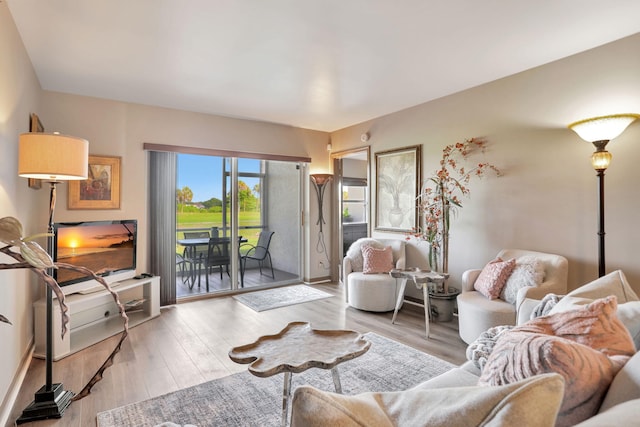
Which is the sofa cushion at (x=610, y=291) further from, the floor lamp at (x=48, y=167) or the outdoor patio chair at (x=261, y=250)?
the outdoor patio chair at (x=261, y=250)

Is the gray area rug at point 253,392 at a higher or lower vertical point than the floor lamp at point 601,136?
lower

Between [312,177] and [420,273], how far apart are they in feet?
9.07

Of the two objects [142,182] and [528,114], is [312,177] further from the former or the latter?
[528,114]

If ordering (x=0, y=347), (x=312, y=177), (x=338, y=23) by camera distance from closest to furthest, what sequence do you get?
(x=0, y=347) < (x=338, y=23) < (x=312, y=177)

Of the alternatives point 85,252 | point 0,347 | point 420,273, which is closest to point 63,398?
point 0,347

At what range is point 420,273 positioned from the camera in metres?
3.57

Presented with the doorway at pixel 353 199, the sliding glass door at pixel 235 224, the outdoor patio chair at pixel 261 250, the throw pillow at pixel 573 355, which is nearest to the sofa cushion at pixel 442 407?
the throw pillow at pixel 573 355

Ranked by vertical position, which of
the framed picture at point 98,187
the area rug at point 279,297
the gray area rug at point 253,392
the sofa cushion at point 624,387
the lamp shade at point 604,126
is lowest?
the gray area rug at point 253,392

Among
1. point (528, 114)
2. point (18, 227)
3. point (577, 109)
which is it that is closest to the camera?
point (18, 227)

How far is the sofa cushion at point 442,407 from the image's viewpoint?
0.59 meters

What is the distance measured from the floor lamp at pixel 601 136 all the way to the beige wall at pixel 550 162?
0.60ft

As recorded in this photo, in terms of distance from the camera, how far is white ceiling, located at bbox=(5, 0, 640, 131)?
2.28 meters

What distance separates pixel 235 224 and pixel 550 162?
409 cm

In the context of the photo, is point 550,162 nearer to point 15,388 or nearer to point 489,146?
point 489,146
